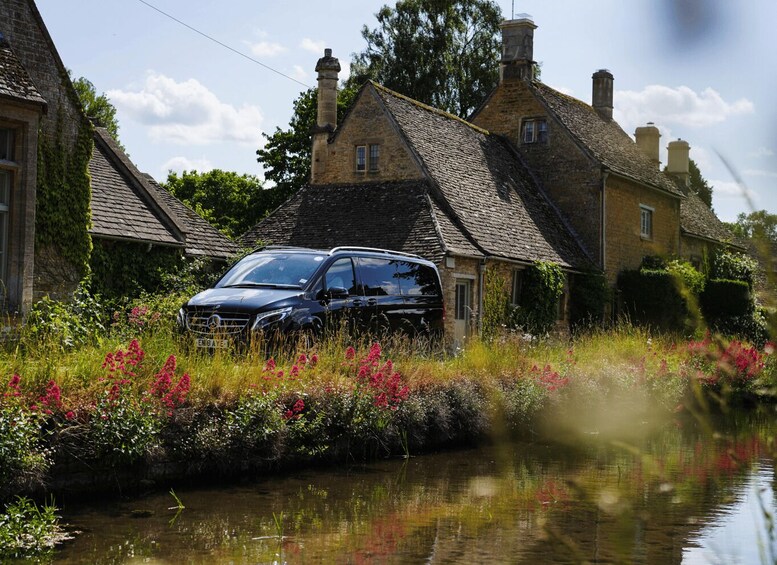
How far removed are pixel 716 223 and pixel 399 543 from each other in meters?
38.6

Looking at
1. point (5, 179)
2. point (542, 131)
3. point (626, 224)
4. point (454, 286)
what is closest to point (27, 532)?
point (5, 179)

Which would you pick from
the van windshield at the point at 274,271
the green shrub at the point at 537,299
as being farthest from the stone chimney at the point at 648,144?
the van windshield at the point at 274,271

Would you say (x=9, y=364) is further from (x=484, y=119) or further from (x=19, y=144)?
(x=484, y=119)

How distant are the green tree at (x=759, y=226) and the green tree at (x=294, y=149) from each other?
A: 4248 cm

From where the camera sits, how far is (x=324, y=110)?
2942 cm

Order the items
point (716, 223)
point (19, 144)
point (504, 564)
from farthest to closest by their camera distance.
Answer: point (716, 223), point (19, 144), point (504, 564)

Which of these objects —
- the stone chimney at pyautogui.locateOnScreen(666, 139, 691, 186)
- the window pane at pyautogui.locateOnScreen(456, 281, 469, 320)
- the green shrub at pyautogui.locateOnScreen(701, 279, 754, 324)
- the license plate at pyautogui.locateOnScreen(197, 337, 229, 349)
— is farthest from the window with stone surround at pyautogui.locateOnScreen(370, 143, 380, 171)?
the stone chimney at pyautogui.locateOnScreen(666, 139, 691, 186)

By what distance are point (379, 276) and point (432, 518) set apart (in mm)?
7584

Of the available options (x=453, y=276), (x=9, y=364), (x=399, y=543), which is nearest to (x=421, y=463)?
(x=399, y=543)

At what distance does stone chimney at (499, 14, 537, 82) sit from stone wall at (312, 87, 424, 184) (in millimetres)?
7464

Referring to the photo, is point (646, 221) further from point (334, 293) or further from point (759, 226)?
→ point (759, 226)

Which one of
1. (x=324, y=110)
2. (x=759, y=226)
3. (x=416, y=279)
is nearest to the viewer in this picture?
(x=759, y=226)

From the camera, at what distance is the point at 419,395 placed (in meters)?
13.0

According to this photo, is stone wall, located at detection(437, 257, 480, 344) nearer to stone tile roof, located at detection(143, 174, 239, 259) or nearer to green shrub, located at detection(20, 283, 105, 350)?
stone tile roof, located at detection(143, 174, 239, 259)
